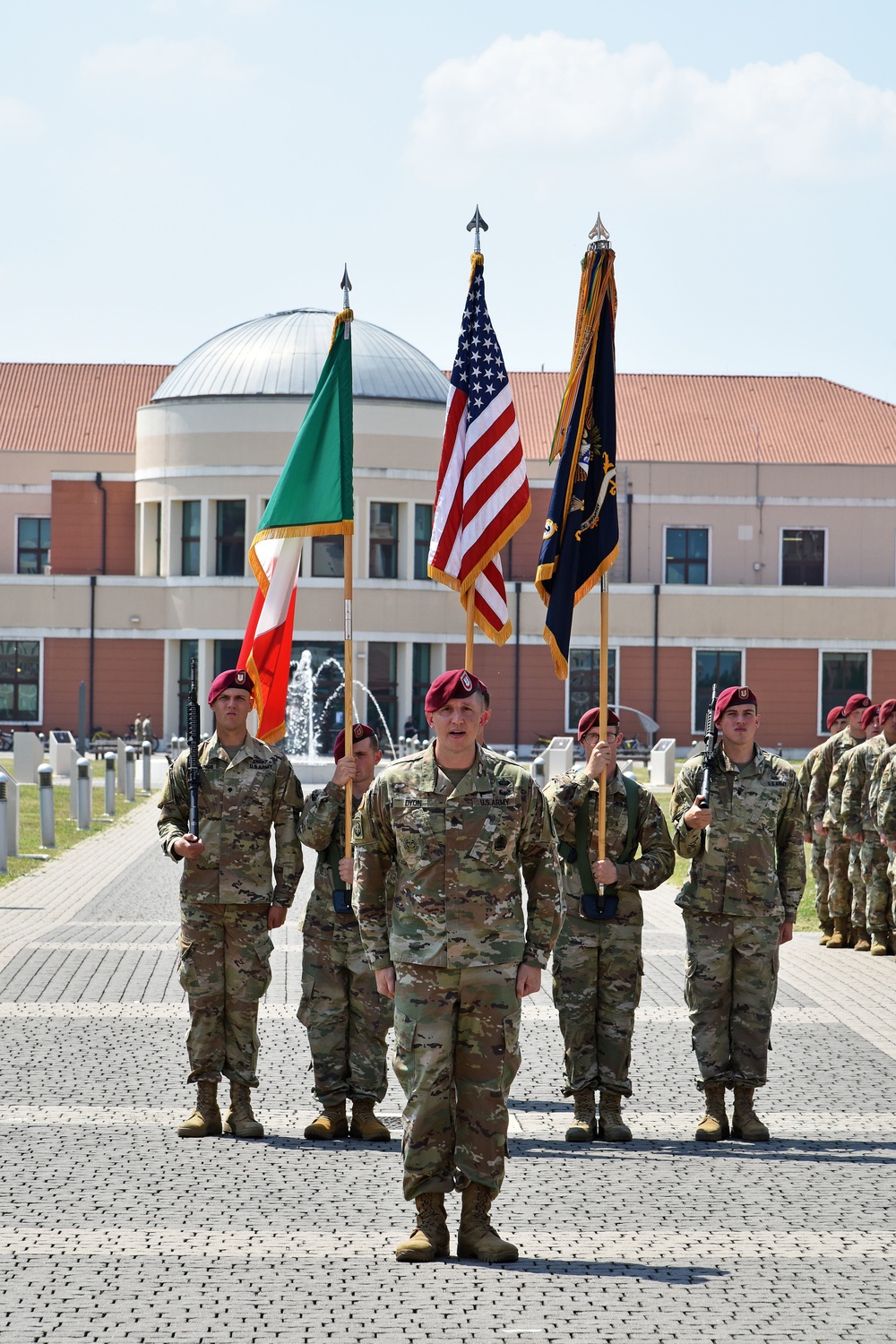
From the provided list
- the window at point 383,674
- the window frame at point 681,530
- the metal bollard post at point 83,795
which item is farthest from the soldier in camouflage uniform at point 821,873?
the window frame at point 681,530

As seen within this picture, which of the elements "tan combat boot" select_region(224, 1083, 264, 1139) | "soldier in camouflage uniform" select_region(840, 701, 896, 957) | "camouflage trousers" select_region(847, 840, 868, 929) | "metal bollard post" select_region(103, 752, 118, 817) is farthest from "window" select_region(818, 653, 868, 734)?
"tan combat boot" select_region(224, 1083, 264, 1139)

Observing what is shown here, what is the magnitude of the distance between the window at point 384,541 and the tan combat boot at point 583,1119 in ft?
143

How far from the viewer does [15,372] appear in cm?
6341

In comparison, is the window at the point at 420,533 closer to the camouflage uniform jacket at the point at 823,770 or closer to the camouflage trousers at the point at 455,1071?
the camouflage uniform jacket at the point at 823,770

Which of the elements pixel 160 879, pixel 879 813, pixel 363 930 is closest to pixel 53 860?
pixel 160 879

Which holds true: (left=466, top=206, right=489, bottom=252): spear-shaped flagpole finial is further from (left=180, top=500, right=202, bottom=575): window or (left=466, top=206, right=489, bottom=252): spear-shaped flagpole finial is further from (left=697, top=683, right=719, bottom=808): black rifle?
(left=180, top=500, right=202, bottom=575): window

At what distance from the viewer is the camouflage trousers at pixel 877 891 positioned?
1442 cm

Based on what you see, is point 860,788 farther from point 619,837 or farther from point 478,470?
point 619,837

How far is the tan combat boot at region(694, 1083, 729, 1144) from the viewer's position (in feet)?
27.1

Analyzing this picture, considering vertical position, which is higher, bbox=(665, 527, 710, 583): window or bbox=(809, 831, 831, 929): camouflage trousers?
bbox=(665, 527, 710, 583): window

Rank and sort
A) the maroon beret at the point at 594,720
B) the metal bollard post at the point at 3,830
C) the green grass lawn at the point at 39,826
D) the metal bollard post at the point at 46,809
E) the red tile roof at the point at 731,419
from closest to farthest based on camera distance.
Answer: the maroon beret at the point at 594,720
the metal bollard post at the point at 3,830
the green grass lawn at the point at 39,826
the metal bollard post at the point at 46,809
the red tile roof at the point at 731,419

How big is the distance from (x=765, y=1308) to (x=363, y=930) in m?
1.96

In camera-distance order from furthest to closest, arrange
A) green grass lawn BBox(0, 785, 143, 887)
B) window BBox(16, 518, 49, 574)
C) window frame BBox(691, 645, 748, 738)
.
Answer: window BBox(16, 518, 49, 574) < window frame BBox(691, 645, 748, 738) < green grass lawn BBox(0, 785, 143, 887)

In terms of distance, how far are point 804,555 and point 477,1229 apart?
49.9 metres
